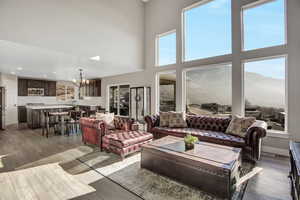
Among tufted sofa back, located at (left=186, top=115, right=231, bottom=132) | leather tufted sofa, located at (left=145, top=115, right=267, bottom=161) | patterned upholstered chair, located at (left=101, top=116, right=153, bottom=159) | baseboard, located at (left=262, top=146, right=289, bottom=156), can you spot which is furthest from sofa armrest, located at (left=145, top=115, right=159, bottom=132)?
baseboard, located at (left=262, top=146, right=289, bottom=156)

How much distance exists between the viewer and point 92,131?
397 centimetres

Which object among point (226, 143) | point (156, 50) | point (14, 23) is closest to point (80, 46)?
point (14, 23)

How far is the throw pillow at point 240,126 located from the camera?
345cm

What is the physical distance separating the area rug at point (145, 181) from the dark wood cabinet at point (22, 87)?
7.70 m

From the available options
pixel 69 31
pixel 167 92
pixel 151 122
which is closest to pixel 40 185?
pixel 151 122

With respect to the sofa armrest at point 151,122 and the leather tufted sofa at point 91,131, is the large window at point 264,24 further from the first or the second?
the leather tufted sofa at point 91,131

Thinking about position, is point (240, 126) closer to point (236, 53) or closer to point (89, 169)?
point (236, 53)

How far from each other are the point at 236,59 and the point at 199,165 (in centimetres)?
363

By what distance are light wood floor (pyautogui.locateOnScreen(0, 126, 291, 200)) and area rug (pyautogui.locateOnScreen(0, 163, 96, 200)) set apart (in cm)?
18

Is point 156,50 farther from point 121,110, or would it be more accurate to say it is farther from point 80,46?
point 121,110

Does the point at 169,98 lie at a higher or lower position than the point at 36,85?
lower

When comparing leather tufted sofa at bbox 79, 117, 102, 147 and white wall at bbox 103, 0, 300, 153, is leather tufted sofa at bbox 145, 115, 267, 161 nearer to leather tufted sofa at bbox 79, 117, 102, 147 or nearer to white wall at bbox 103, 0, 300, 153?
white wall at bbox 103, 0, 300, 153

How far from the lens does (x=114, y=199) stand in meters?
1.98

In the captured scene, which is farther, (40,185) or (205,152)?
(205,152)
